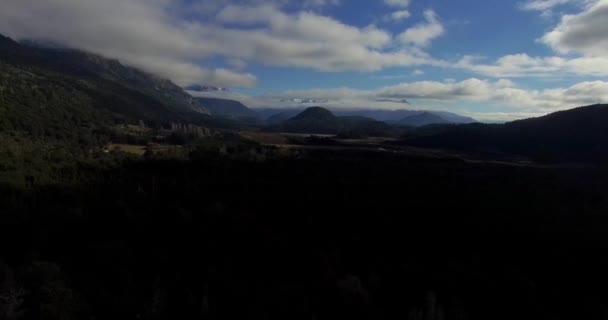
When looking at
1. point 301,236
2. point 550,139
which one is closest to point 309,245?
point 301,236

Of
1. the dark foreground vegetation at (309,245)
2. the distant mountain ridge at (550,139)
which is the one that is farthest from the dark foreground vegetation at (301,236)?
the distant mountain ridge at (550,139)

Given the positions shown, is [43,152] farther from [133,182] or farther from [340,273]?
[340,273]

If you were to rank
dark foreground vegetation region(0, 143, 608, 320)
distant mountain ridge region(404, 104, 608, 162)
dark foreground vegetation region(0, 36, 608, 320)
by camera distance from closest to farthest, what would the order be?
dark foreground vegetation region(0, 143, 608, 320) < dark foreground vegetation region(0, 36, 608, 320) < distant mountain ridge region(404, 104, 608, 162)

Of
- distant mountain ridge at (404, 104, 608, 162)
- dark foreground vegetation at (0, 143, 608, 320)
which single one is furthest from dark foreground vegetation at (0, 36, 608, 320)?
distant mountain ridge at (404, 104, 608, 162)

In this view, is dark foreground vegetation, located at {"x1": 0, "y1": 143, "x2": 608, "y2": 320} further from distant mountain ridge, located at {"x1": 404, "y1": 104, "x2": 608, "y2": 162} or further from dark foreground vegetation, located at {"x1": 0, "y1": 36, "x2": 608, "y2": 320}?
distant mountain ridge, located at {"x1": 404, "y1": 104, "x2": 608, "y2": 162}

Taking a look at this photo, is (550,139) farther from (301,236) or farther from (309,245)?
(309,245)

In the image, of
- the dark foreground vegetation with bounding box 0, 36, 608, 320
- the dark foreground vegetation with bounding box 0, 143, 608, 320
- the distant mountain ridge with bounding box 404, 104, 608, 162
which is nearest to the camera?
the dark foreground vegetation with bounding box 0, 143, 608, 320

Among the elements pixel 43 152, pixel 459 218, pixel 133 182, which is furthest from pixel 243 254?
pixel 43 152

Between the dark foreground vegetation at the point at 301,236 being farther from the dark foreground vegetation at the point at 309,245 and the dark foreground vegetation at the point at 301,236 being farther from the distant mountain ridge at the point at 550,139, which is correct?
the distant mountain ridge at the point at 550,139
